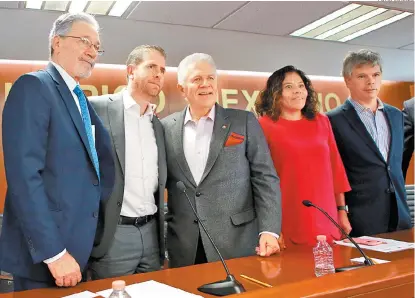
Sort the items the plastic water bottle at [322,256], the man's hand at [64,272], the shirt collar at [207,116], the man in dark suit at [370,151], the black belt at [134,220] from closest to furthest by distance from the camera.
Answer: the man's hand at [64,272], the plastic water bottle at [322,256], the black belt at [134,220], the shirt collar at [207,116], the man in dark suit at [370,151]

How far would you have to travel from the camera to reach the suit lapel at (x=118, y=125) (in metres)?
2.16

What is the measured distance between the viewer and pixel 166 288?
4.91ft

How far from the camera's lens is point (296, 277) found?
5.31 ft

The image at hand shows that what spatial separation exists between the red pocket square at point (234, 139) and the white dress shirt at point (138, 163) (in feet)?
1.24

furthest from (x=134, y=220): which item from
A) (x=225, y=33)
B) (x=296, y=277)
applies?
(x=225, y=33)

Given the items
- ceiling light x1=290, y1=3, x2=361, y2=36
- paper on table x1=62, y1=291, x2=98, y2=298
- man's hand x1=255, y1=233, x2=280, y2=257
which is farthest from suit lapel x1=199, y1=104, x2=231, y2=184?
ceiling light x1=290, y1=3, x2=361, y2=36

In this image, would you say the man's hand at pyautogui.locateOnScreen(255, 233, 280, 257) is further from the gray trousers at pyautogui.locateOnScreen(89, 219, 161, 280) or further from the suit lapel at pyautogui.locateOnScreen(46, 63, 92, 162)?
the suit lapel at pyautogui.locateOnScreen(46, 63, 92, 162)

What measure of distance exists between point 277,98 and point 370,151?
0.70 m

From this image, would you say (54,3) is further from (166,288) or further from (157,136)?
(166,288)

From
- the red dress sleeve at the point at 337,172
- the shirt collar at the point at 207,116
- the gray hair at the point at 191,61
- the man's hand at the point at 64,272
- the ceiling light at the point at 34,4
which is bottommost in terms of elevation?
the man's hand at the point at 64,272

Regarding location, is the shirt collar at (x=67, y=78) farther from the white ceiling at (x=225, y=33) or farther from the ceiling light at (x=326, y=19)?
the ceiling light at (x=326, y=19)

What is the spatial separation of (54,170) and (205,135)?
889 millimetres

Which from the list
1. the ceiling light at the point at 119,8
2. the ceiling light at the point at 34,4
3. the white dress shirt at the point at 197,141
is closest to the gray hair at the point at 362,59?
the white dress shirt at the point at 197,141

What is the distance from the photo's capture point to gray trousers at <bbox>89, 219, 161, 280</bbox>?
80.9 inches
